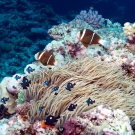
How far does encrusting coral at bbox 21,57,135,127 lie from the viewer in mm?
3354

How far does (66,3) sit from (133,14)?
357 inches

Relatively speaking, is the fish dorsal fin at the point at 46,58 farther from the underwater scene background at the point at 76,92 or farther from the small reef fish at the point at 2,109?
the small reef fish at the point at 2,109

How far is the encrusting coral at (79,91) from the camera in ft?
11.0

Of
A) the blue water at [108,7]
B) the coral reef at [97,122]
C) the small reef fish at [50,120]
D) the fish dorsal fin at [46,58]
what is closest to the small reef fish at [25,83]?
the fish dorsal fin at [46,58]

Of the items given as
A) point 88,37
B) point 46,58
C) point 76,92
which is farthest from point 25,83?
point 88,37

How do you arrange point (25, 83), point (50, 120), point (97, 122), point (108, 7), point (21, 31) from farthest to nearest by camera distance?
point (108, 7), point (21, 31), point (25, 83), point (50, 120), point (97, 122)

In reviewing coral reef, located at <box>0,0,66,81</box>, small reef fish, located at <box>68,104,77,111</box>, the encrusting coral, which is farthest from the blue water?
small reef fish, located at <box>68,104,77,111</box>

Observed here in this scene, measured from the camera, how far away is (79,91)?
3596 millimetres

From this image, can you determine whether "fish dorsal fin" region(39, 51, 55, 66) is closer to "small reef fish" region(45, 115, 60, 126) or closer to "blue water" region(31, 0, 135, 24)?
"small reef fish" region(45, 115, 60, 126)

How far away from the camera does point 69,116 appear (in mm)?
3207

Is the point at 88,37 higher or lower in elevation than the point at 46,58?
higher

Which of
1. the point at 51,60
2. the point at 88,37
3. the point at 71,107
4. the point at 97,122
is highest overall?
the point at 88,37

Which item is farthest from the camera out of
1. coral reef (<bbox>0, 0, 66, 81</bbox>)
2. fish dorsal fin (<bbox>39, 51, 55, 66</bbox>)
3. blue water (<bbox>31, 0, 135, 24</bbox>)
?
blue water (<bbox>31, 0, 135, 24</bbox>)

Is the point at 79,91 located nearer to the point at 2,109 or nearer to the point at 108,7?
the point at 2,109
